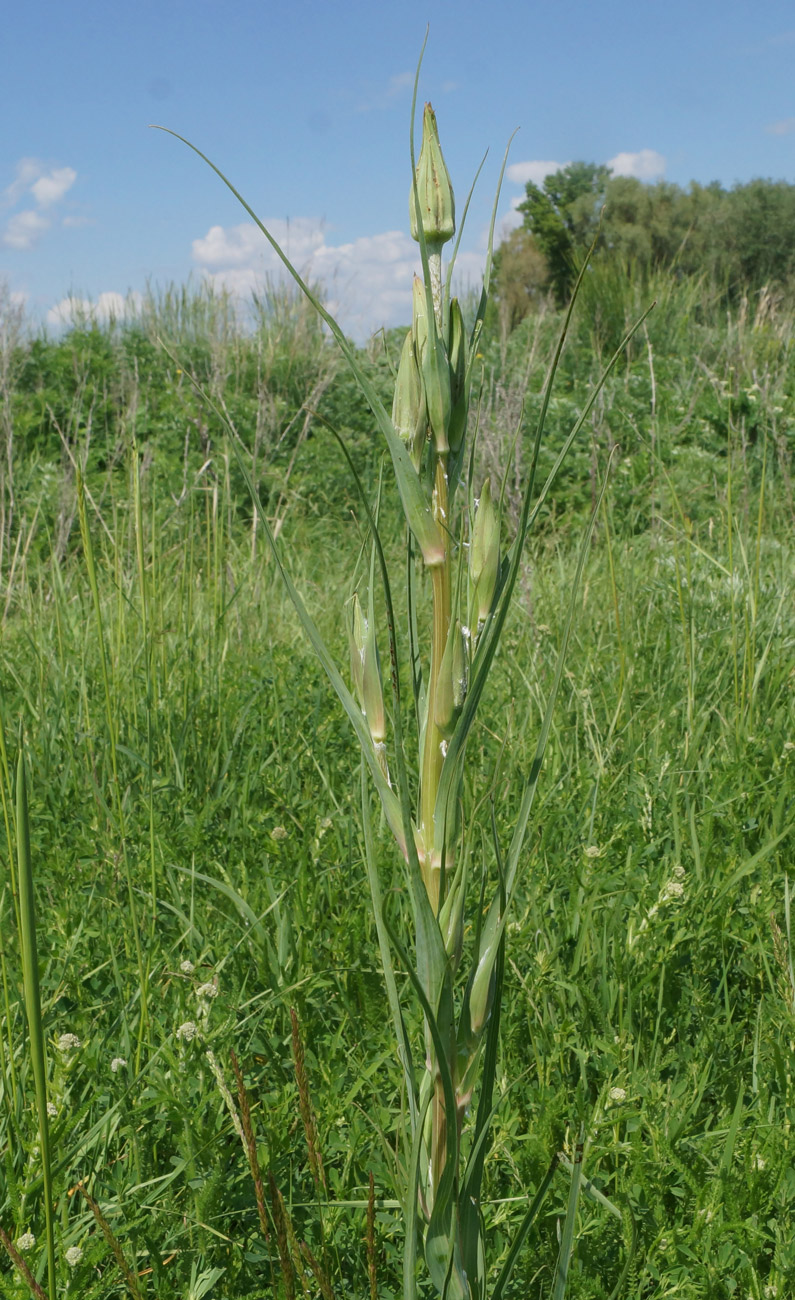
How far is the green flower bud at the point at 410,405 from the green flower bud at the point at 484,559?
6cm

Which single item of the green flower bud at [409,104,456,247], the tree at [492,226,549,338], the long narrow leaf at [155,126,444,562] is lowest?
the long narrow leaf at [155,126,444,562]

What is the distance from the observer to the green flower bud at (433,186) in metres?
0.59

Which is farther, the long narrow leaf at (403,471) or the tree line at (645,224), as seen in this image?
the tree line at (645,224)

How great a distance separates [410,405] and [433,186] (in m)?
0.14

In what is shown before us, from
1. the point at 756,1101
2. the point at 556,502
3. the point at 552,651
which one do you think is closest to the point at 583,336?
the point at 556,502

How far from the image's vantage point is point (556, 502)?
594 centimetres

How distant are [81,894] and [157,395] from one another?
21.3 feet

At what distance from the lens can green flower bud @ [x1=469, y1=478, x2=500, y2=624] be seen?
62 centimetres

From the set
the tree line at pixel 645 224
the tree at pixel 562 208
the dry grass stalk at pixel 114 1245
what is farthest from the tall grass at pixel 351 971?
the tree at pixel 562 208

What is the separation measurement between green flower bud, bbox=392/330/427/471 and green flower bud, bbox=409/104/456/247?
71mm

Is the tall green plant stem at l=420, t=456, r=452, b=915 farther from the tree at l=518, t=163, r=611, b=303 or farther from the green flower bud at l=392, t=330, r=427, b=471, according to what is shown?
the tree at l=518, t=163, r=611, b=303

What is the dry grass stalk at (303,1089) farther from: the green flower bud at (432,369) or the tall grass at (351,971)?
the green flower bud at (432,369)

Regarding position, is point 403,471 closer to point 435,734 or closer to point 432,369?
point 432,369

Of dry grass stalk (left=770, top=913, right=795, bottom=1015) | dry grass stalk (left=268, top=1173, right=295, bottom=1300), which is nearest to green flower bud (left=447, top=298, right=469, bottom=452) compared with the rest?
dry grass stalk (left=268, top=1173, right=295, bottom=1300)
